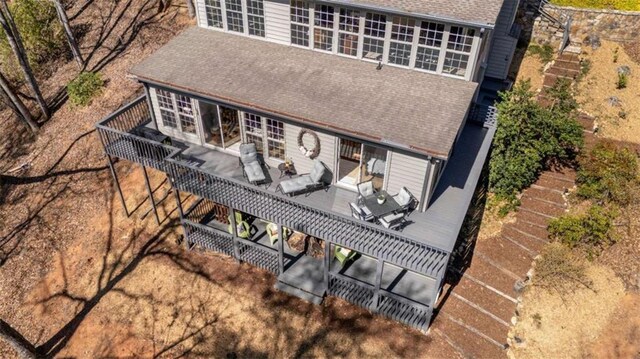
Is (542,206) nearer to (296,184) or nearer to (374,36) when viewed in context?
(374,36)

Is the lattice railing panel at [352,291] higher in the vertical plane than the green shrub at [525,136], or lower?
lower

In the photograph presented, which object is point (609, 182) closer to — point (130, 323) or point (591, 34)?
point (591, 34)

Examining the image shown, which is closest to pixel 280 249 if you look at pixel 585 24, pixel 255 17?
pixel 255 17

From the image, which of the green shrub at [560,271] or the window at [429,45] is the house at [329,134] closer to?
the window at [429,45]

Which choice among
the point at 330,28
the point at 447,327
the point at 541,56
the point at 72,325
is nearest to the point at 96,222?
the point at 72,325

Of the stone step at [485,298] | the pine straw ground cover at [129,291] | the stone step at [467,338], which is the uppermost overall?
the stone step at [485,298]

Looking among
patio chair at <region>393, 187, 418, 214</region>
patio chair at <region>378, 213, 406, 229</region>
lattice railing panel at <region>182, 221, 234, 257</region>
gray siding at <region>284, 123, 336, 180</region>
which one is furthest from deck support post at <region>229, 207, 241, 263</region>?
patio chair at <region>393, 187, 418, 214</region>

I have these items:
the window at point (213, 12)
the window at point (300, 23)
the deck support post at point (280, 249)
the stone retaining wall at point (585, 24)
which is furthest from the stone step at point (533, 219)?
the window at point (213, 12)
